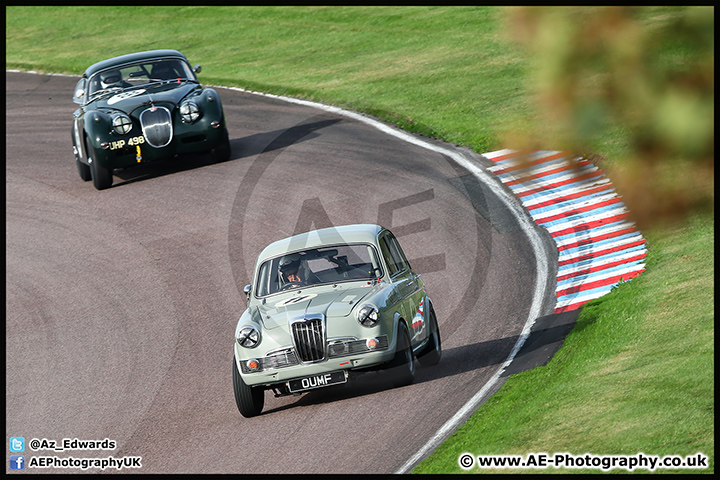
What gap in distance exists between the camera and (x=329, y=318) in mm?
8531

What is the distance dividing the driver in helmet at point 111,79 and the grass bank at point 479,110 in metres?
6.59

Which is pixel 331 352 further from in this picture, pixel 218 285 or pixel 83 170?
pixel 83 170

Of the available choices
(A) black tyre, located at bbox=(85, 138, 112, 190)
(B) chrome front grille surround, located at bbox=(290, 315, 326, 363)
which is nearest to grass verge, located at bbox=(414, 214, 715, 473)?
(B) chrome front grille surround, located at bbox=(290, 315, 326, 363)

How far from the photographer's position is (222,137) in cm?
1766

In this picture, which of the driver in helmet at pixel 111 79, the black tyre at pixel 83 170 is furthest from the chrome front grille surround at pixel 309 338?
the black tyre at pixel 83 170

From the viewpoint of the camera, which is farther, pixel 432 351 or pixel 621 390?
pixel 432 351

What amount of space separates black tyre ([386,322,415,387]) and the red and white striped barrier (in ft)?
7.99

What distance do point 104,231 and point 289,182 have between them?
369 centimetres

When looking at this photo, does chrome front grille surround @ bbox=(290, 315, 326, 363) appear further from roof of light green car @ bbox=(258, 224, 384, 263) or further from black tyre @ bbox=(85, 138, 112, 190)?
black tyre @ bbox=(85, 138, 112, 190)

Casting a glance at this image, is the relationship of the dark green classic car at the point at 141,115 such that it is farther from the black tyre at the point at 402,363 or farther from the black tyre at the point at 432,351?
the black tyre at the point at 402,363

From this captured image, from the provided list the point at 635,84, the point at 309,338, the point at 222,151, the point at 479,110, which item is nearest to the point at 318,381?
the point at 309,338

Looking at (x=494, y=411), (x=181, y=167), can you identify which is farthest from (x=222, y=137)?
(x=494, y=411)

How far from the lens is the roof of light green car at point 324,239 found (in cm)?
963

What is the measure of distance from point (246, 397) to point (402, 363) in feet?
5.21
